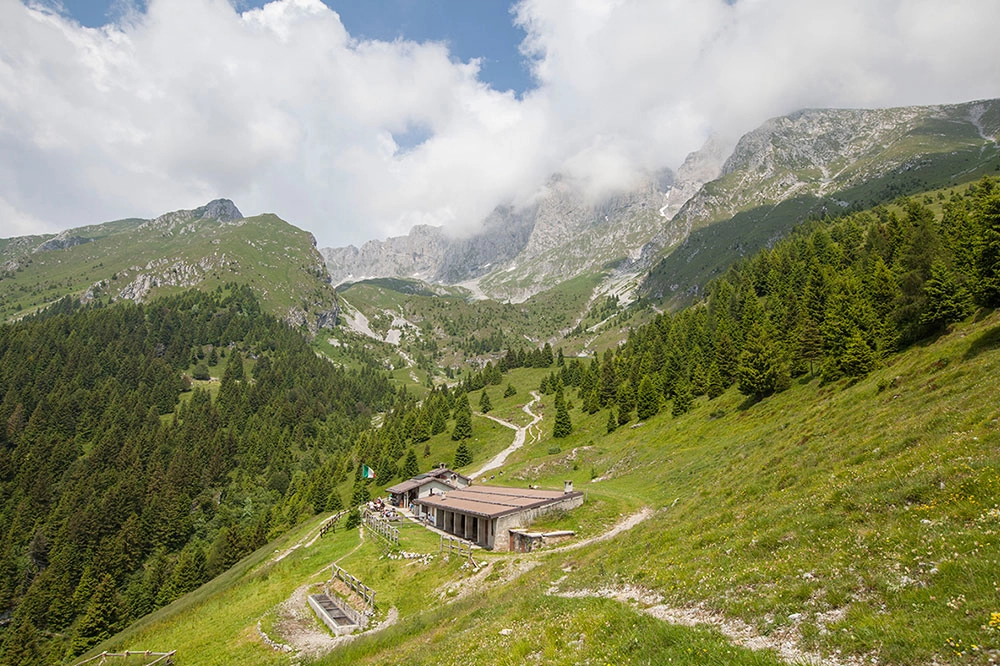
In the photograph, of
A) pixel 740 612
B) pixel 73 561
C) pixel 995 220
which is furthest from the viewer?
pixel 73 561

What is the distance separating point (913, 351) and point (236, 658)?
193 feet

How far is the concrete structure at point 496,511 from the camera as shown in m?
40.0

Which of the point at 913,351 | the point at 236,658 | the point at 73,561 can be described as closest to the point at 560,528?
the point at 236,658

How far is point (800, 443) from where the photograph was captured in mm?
32469

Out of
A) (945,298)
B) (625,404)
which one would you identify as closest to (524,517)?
(945,298)

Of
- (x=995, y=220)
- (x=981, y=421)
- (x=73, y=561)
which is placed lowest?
(x=73, y=561)

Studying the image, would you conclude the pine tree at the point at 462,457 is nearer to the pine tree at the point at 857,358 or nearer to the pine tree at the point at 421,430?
the pine tree at the point at 421,430

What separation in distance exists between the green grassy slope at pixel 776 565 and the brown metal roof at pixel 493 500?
2.48 meters

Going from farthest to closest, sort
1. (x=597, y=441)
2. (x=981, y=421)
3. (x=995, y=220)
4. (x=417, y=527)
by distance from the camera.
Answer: (x=597, y=441), (x=417, y=527), (x=995, y=220), (x=981, y=421)

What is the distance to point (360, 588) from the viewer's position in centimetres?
3391

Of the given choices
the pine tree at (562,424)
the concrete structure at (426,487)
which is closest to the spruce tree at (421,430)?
the pine tree at (562,424)

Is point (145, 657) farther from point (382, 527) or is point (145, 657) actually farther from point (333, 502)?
point (333, 502)

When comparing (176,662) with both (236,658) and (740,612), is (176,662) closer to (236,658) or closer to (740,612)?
(236,658)

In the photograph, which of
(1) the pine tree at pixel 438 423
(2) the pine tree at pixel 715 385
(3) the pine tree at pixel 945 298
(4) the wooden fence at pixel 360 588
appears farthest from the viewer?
(1) the pine tree at pixel 438 423
